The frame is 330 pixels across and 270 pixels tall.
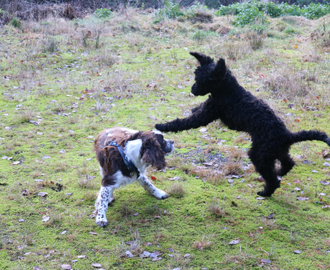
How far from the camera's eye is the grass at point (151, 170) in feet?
11.9

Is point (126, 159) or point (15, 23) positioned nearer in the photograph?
point (126, 159)

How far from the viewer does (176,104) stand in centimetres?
802

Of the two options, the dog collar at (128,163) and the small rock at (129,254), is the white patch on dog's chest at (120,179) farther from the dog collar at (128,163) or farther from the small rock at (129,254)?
the small rock at (129,254)

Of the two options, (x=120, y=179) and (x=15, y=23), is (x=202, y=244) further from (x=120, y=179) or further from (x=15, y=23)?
(x=15, y=23)

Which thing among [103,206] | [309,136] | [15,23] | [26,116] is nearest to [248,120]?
[309,136]

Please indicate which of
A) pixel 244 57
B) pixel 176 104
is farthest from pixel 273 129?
pixel 244 57

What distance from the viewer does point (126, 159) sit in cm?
406

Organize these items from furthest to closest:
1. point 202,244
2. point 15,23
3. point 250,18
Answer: point 15,23 < point 250,18 < point 202,244

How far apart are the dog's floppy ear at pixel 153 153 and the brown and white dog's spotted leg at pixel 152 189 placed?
2.52ft

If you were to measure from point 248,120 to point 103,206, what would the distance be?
87.2 inches

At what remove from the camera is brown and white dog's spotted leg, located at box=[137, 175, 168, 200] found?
4.64 metres

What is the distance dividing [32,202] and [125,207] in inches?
52.6

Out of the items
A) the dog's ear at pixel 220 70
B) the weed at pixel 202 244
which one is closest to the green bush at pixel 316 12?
the dog's ear at pixel 220 70

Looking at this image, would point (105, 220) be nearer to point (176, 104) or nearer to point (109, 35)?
point (176, 104)
